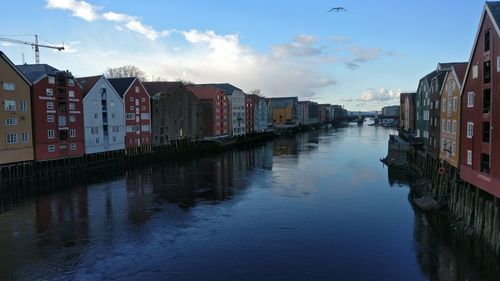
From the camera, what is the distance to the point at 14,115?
37031mm

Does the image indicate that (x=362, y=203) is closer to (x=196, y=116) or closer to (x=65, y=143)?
(x=65, y=143)

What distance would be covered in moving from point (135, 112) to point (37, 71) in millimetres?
16929

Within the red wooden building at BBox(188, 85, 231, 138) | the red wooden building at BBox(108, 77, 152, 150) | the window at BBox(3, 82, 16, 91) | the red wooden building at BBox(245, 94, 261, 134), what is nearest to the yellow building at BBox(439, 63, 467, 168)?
the window at BBox(3, 82, 16, 91)

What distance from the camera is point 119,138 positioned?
5328 cm

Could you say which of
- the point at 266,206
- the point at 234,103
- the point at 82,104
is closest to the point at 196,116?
the point at 234,103

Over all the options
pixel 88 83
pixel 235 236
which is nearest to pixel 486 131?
pixel 235 236

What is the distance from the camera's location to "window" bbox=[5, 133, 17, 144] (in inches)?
1410

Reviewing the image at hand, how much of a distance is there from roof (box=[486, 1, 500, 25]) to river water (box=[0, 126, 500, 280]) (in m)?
11.7

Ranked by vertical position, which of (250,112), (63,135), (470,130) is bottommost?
(63,135)

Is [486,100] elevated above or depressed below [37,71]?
below

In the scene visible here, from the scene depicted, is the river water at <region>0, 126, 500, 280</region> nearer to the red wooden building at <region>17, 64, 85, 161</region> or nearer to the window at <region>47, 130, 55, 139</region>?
the red wooden building at <region>17, 64, 85, 161</region>

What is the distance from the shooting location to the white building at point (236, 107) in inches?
3578

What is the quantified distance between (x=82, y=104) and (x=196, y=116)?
29.0 meters

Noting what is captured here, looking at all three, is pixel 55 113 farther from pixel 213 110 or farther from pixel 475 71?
pixel 475 71
